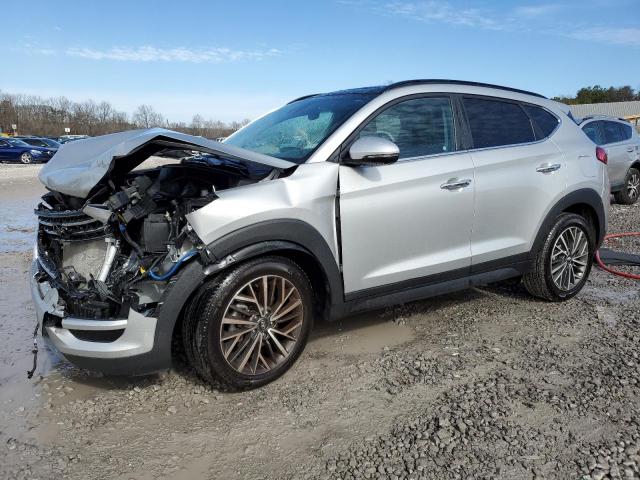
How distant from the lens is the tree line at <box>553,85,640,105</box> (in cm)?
7600

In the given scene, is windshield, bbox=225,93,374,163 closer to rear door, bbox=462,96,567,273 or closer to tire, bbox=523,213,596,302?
rear door, bbox=462,96,567,273

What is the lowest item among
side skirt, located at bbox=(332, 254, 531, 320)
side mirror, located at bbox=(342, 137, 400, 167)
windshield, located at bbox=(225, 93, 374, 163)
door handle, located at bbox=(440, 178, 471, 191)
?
side skirt, located at bbox=(332, 254, 531, 320)

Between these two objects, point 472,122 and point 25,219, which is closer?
point 472,122

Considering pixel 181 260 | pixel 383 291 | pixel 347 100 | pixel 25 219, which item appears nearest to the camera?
pixel 181 260

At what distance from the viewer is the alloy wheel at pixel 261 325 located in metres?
3.17

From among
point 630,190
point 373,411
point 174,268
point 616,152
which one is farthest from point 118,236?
point 630,190

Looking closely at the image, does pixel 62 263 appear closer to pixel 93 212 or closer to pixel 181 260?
pixel 93 212

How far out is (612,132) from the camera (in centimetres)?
1090

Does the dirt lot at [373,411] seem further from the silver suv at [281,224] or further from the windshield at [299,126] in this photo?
the windshield at [299,126]

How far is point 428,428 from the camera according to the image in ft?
9.39

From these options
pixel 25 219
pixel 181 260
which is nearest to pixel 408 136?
pixel 181 260

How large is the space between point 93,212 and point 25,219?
8.76 meters

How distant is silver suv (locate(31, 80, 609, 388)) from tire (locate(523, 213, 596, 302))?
0.18 metres

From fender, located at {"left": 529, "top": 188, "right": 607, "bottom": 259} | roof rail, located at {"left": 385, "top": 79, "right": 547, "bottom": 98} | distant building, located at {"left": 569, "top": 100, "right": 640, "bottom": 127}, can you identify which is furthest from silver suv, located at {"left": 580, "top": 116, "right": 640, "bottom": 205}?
distant building, located at {"left": 569, "top": 100, "right": 640, "bottom": 127}
